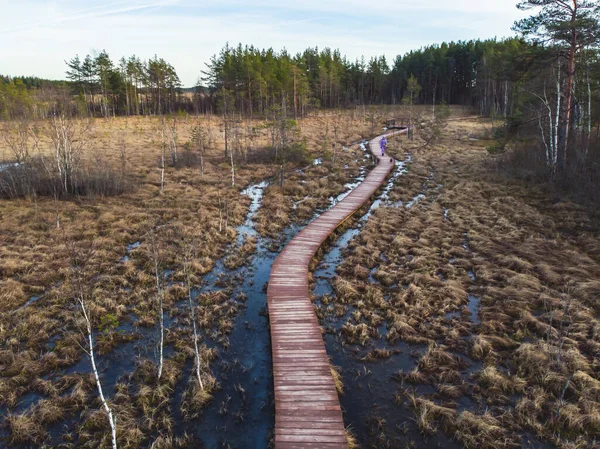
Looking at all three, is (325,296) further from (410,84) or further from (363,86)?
(363,86)

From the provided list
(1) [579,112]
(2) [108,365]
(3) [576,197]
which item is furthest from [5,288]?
(1) [579,112]

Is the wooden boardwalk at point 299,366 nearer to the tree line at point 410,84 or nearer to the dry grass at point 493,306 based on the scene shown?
the dry grass at point 493,306

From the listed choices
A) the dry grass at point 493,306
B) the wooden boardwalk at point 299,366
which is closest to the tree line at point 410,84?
the dry grass at point 493,306

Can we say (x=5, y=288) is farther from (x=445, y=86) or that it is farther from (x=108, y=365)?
(x=445, y=86)

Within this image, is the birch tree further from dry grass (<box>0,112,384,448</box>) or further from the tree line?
dry grass (<box>0,112,384,448</box>)

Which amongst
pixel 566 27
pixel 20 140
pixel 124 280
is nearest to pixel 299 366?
pixel 124 280

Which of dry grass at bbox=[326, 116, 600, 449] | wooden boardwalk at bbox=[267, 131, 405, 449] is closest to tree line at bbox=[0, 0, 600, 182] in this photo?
dry grass at bbox=[326, 116, 600, 449]
